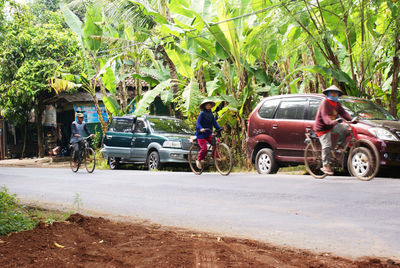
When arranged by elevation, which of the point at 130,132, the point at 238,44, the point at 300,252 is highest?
the point at 238,44

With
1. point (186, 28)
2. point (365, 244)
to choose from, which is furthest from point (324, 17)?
point (365, 244)

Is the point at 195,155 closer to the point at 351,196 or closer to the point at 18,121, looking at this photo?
the point at 351,196

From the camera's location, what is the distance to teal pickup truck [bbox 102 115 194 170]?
16922 mm

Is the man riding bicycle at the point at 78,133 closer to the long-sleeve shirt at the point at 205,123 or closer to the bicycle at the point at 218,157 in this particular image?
the bicycle at the point at 218,157

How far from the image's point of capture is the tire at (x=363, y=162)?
10.5m

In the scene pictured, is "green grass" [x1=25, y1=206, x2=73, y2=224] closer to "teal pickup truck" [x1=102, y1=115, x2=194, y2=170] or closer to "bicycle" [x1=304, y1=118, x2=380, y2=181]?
"bicycle" [x1=304, y1=118, x2=380, y2=181]

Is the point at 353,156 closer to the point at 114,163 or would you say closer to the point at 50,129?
the point at 114,163

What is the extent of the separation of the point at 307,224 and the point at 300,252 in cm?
150

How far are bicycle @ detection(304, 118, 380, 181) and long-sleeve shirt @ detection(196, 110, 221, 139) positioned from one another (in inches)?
123

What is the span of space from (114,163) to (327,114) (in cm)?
1076

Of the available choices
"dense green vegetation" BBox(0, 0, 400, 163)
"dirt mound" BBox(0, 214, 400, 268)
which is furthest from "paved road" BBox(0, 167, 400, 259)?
"dense green vegetation" BBox(0, 0, 400, 163)

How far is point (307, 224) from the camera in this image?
675cm

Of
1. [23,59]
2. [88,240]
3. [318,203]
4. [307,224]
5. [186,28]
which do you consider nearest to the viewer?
[88,240]

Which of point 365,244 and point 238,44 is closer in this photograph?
point 365,244
